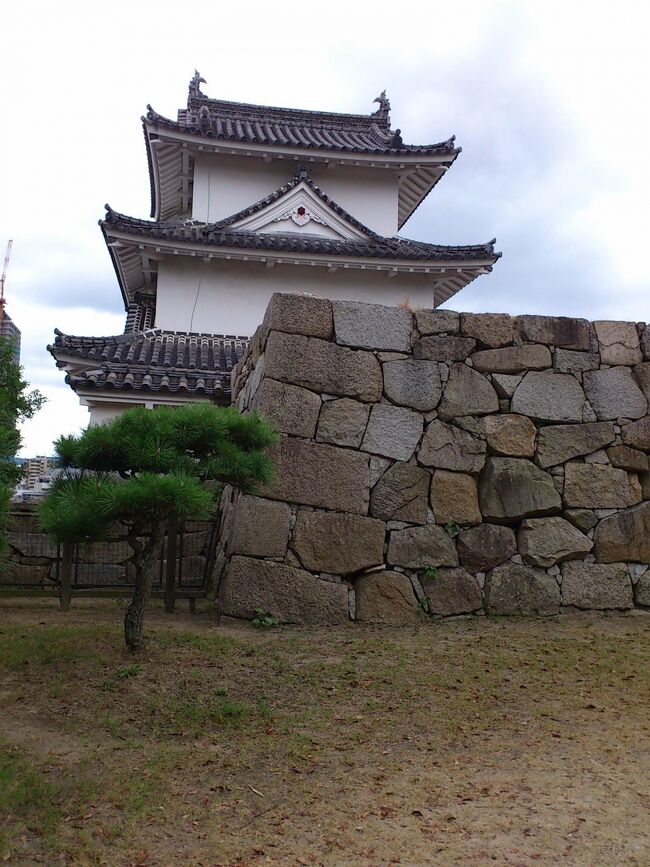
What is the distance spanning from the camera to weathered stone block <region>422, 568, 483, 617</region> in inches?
243

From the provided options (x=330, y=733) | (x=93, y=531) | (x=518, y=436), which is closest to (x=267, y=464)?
(x=93, y=531)

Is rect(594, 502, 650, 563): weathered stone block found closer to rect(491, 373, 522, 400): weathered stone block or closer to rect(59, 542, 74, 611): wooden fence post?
rect(491, 373, 522, 400): weathered stone block

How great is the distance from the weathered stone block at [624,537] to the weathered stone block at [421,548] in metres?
1.34

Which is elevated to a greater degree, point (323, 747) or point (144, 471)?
point (144, 471)

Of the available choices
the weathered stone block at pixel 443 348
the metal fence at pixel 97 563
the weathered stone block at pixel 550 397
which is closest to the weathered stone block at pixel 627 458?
the weathered stone block at pixel 550 397

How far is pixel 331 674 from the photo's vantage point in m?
4.75

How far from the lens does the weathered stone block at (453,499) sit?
247 inches

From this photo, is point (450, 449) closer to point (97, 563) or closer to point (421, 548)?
point (421, 548)

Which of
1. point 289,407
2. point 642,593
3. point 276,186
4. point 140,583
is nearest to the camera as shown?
point 140,583

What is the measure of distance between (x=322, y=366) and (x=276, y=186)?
8936 mm

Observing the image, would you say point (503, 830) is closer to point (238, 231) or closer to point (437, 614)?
point (437, 614)

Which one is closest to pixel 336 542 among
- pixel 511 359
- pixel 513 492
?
pixel 513 492

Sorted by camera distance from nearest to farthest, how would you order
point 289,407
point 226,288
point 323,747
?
point 323,747 < point 289,407 < point 226,288

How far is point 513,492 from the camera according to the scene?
6379 mm
